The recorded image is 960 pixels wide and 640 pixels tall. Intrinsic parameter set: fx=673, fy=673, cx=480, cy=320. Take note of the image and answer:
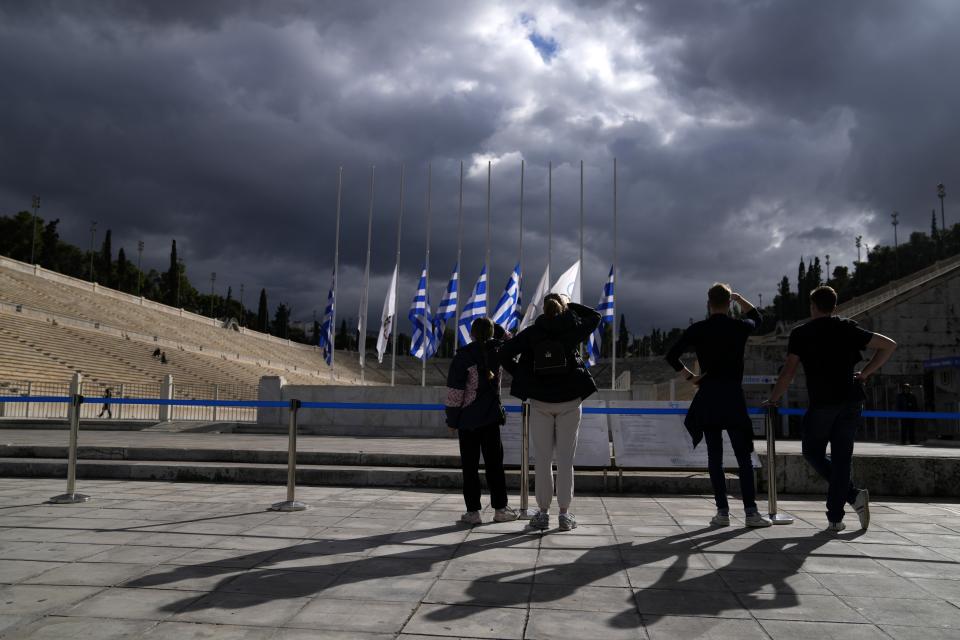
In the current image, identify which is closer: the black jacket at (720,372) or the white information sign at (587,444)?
the black jacket at (720,372)

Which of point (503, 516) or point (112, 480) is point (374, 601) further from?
point (112, 480)

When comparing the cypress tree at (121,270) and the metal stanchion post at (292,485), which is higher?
the cypress tree at (121,270)

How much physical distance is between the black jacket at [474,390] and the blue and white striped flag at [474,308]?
657 inches

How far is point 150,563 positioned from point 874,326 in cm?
2546

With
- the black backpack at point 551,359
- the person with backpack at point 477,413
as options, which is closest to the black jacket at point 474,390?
the person with backpack at point 477,413

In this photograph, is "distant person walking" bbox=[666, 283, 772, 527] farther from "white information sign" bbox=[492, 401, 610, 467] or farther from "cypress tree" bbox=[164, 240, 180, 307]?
"cypress tree" bbox=[164, 240, 180, 307]

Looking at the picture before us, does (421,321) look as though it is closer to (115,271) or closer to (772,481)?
(772,481)

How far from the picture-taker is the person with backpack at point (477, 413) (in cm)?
546

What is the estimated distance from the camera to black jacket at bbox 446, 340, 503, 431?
545 cm

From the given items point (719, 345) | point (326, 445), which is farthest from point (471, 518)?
point (326, 445)

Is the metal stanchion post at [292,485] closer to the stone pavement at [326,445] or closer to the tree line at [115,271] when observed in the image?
the stone pavement at [326,445]

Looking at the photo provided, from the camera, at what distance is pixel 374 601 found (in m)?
3.29

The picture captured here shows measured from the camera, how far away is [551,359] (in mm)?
5031

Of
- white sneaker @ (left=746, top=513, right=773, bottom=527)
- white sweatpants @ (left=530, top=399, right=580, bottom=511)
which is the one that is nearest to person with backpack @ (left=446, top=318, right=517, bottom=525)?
white sweatpants @ (left=530, top=399, right=580, bottom=511)
